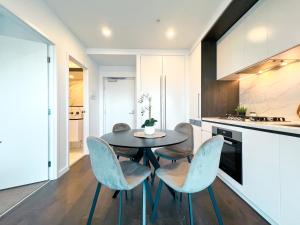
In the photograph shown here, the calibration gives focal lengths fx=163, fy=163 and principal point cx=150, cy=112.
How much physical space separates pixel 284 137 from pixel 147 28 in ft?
8.29

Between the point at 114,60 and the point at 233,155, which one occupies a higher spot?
the point at 114,60

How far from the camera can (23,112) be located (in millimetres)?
2221

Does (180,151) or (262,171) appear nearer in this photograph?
(262,171)

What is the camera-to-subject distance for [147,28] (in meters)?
2.83

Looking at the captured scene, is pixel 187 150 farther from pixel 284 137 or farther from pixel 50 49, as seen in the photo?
pixel 50 49

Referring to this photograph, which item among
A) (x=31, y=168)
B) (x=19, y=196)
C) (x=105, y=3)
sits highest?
(x=105, y=3)

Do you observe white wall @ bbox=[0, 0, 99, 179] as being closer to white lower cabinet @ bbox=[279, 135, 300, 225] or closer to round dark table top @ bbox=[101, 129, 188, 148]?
round dark table top @ bbox=[101, 129, 188, 148]

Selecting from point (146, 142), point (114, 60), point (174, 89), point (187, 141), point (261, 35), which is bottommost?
point (187, 141)

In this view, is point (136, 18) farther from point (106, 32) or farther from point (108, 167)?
point (108, 167)

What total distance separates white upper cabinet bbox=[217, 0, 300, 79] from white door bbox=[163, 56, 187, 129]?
4.17 feet

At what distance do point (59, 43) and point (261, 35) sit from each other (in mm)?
2771

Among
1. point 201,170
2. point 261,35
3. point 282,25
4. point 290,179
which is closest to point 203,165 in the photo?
point 201,170

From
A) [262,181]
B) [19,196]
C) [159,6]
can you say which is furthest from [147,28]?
[19,196]

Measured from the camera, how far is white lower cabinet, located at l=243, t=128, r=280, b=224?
1365 mm
